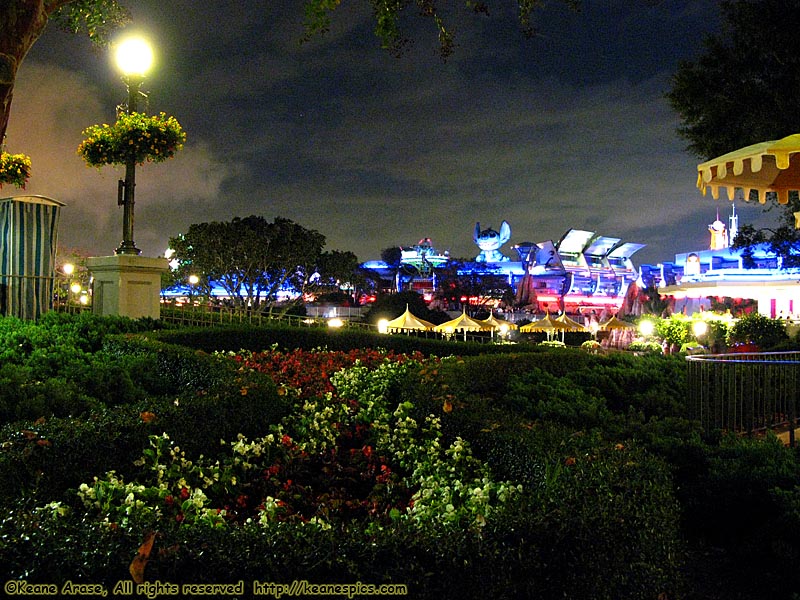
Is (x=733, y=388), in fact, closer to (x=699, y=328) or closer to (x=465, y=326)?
(x=699, y=328)

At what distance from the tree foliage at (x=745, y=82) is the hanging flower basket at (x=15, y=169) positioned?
15.6m

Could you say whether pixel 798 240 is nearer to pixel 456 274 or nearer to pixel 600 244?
pixel 456 274

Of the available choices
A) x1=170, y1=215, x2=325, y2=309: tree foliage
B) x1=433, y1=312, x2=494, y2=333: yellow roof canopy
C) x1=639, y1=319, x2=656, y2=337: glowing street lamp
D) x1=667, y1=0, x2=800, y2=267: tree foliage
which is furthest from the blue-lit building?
x1=667, y1=0, x2=800, y2=267: tree foliage

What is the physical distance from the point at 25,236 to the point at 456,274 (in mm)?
65585

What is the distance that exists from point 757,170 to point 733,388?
7.94 ft

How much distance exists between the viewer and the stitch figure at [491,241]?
90.8 meters

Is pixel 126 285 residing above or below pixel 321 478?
above

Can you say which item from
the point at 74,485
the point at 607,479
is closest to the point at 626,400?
the point at 607,479

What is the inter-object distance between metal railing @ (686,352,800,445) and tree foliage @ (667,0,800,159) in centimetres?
981

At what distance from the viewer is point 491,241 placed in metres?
90.8

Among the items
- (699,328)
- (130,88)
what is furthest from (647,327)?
(130,88)

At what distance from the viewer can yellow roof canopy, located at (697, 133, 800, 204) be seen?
721 cm

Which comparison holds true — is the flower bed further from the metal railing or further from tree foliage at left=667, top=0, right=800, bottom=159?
tree foliage at left=667, top=0, right=800, bottom=159

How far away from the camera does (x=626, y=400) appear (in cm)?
887
